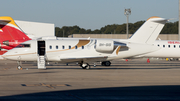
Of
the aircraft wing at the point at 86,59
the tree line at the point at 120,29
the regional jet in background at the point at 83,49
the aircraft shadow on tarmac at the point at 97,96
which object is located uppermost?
the tree line at the point at 120,29

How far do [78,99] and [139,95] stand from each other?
3324mm

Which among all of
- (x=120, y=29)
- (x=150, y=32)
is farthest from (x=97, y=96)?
(x=120, y=29)

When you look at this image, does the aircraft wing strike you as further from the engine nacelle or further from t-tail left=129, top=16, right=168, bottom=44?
t-tail left=129, top=16, right=168, bottom=44

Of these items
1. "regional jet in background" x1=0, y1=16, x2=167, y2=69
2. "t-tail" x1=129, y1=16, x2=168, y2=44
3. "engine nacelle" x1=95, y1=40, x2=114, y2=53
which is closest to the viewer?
"regional jet in background" x1=0, y1=16, x2=167, y2=69

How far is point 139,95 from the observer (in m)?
13.7

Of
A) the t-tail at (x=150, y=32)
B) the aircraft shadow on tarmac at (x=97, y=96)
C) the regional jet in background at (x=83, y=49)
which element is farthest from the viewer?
the t-tail at (x=150, y=32)

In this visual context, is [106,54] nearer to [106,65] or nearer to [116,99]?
[106,65]

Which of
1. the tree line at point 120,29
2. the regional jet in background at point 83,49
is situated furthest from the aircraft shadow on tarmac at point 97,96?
the tree line at point 120,29

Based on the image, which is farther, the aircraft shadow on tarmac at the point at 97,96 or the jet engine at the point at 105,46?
the jet engine at the point at 105,46

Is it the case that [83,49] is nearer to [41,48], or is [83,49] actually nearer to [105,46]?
[105,46]

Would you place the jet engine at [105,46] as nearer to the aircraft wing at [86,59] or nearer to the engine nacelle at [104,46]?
the engine nacelle at [104,46]

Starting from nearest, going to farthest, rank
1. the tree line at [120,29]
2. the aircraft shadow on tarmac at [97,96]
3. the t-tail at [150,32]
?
the aircraft shadow on tarmac at [97,96] → the t-tail at [150,32] → the tree line at [120,29]

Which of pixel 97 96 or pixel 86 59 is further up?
pixel 86 59

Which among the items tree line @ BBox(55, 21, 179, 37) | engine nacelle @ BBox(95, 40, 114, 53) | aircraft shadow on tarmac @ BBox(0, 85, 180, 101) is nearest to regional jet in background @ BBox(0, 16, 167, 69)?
engine nacelle @ BBox(95, 40, 114, 53)
